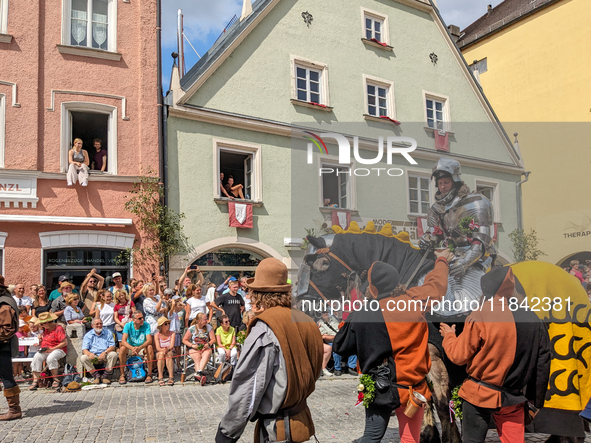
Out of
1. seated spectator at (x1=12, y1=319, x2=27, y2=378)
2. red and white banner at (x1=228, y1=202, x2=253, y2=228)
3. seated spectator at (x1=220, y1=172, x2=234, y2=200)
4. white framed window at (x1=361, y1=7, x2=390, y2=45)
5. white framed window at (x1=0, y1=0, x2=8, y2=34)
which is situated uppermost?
white framed window at (x1=361, y1=7, x2=390, y2=45)

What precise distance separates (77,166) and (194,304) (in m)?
4.74

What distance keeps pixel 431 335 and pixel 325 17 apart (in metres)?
14.1

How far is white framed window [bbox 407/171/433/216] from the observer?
524cm

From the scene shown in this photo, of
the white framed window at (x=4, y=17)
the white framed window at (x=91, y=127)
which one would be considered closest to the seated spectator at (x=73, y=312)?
the white framed window at (x=91, y=127)

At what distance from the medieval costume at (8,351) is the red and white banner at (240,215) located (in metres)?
8.15

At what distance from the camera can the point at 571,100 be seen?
20.0m

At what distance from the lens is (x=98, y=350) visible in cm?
998

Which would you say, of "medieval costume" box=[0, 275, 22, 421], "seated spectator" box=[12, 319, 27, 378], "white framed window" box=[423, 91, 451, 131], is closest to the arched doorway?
"seated spectator" box=[12, 319, 27, 378]

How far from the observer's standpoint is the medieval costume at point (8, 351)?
686 cm

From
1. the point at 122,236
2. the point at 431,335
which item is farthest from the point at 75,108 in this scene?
the point at 431,335

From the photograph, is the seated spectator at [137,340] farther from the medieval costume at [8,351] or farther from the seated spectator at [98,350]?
the medieval costume at [8,351]

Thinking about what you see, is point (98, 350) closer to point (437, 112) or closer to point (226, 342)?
point (226, 342)

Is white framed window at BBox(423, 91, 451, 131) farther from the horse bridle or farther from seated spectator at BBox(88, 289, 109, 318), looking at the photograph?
seated spectator at BBox(88, 289, 109, 318)

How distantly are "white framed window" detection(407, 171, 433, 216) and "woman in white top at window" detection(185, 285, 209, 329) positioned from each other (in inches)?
282
